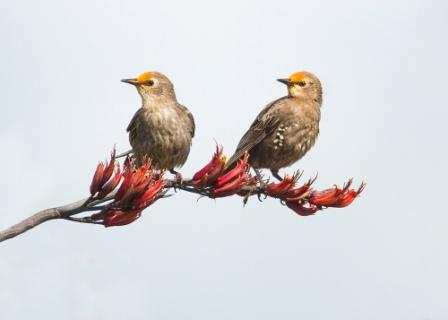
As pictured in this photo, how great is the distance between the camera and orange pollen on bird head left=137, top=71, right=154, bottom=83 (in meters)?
8.79

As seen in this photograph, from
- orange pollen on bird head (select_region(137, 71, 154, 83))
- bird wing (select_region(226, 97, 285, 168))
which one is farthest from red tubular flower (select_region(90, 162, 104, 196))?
bird wing (select_region(226, 97, 285, 168))

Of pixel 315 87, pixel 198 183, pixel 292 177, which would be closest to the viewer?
pixel 198 183

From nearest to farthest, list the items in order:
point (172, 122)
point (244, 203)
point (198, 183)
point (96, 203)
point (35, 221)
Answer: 1. point (35, 221)
2. point (96, 203)
3. point (198, 183)
4. point (244, 203)
5. point (172, 122)

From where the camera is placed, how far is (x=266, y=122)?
995 centimetres

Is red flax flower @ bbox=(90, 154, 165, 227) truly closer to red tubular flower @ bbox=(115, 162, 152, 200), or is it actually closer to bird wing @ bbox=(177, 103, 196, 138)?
red tubular flower @ bbox=(115, 162, 152, 200)

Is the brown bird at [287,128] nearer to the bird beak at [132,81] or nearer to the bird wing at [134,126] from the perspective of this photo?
the bird wing at [134,126]

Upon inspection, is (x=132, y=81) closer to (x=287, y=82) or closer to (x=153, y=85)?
(x=153, y=85)

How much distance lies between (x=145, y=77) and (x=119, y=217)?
12.3 ft

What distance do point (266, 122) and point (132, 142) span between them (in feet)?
5.30

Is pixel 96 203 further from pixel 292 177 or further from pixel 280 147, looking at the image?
pixel 280 147

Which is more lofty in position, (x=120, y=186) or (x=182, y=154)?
(x=182, y=154)

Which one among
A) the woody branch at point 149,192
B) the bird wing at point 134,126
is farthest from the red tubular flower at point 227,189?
the bird wing at point 134,126

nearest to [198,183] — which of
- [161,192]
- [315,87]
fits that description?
[161,192]

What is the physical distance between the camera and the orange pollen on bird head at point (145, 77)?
8.79 meters
